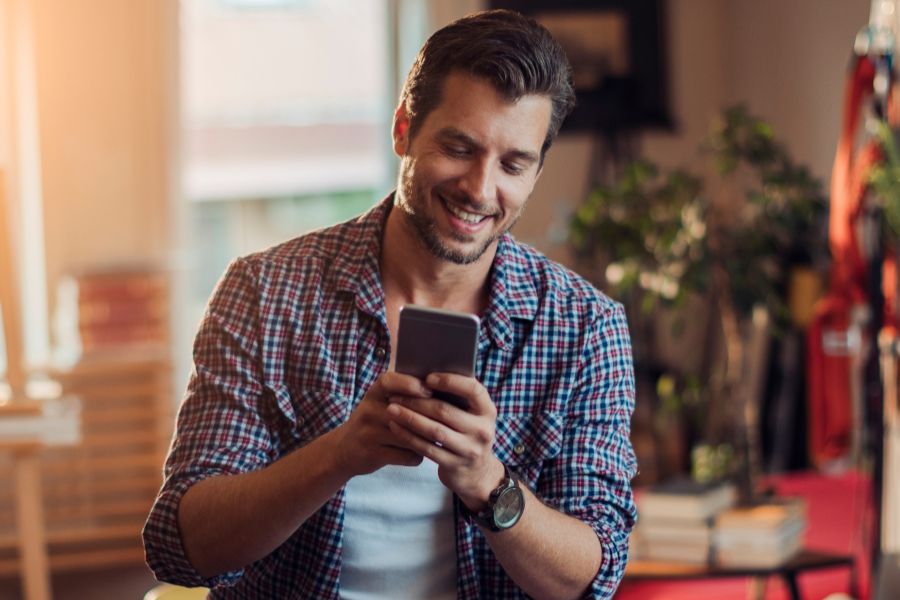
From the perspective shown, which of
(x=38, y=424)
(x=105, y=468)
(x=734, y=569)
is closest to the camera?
(x=734, y=569)

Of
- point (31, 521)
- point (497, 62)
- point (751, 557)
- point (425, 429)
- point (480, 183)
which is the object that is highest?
point (497, 62)

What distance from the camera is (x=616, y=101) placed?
587 centimetres

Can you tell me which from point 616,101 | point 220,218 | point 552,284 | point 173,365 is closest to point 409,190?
point 552,284

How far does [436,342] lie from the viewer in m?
1.38

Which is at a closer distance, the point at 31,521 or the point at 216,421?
the point at 216,421

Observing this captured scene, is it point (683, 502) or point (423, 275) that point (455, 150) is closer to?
point (423, 275)

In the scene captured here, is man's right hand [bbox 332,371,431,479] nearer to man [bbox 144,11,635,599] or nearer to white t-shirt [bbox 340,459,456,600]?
man [bbox 144,11,635,599]

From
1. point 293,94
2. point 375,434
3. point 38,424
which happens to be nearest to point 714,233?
point 38,424

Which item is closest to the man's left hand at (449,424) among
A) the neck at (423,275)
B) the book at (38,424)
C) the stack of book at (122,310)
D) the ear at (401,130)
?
the neck at (423,275)

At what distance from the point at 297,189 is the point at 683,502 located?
3483mm

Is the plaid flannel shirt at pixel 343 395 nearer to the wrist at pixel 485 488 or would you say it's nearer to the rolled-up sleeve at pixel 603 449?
the rolled-up sleeve at pixel 603 449

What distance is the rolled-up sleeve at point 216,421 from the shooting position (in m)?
1.62

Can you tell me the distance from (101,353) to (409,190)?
12.0ft

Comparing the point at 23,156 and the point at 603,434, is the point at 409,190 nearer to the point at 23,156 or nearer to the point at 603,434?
the point at 603,434
